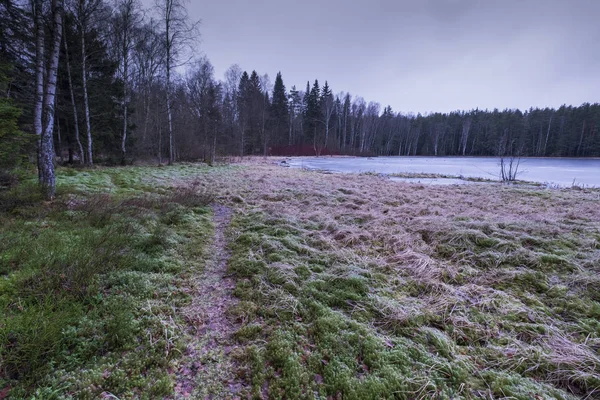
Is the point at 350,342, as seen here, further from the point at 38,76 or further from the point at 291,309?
the point at 38,76

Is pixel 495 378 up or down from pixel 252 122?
down

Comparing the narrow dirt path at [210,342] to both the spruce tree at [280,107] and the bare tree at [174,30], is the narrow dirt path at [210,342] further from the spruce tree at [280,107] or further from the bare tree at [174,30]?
the spruce tree at [280,107]

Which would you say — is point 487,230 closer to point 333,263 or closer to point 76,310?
point 333,263

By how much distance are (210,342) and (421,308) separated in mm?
2319

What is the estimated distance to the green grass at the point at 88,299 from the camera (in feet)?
5.62

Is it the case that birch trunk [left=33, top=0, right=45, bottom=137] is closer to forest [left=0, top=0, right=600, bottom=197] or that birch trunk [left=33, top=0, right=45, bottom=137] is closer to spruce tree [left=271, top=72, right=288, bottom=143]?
forest [left=0, top=0, right=600, bottom=197]

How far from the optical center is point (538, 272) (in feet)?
11.2

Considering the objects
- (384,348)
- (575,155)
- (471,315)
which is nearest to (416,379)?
(384,348)

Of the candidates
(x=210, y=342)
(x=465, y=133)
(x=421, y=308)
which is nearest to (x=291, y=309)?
(x=210, y=342)

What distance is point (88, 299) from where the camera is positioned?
96.6 inches

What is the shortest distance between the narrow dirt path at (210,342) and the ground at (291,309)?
15 mm

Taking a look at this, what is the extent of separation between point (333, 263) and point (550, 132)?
3165 inches

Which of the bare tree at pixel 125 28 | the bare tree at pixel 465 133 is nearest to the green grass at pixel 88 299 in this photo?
the bare tree at pixel 125 28

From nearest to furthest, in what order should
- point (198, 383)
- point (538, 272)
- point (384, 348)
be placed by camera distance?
point (198, 383), point (384, 348), point (538, 272)
